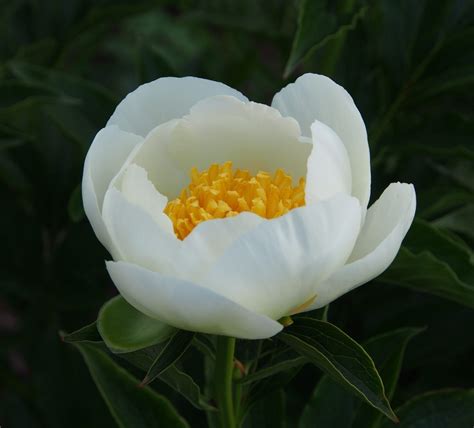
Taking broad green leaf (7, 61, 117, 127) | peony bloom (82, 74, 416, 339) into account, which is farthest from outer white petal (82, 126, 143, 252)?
broad green leaf (7, 61, 117, 127)

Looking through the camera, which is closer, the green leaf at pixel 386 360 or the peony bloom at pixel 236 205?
the peony bloom at pixel 236 205

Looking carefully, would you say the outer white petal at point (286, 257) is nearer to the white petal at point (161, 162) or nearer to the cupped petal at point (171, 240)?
the cupped petal at point (171, 240)

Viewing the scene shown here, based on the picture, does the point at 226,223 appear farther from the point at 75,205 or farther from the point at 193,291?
the point at 75,205

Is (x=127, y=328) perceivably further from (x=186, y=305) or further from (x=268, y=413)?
(x=268, y=413)

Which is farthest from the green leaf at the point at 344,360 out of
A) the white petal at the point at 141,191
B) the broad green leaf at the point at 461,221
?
the broad green leaf at the point at 461,221

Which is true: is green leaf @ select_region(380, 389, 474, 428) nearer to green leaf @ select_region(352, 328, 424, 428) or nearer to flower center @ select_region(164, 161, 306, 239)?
green leaf @ select_region(352, 328, 424, 428)

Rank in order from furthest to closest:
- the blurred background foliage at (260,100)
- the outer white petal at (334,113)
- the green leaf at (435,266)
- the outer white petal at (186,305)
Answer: the blurred background foliage at (260,100), the green leaf at (435,266), the outer white petal at (334,113), the outer white petal at (186,305)

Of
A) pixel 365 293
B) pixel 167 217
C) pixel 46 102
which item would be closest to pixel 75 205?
pixel 46 102
